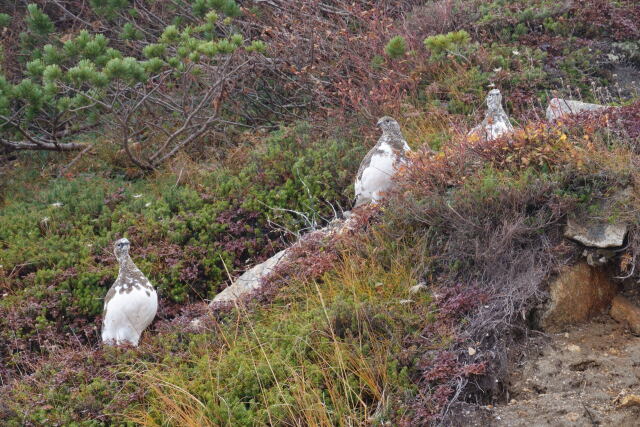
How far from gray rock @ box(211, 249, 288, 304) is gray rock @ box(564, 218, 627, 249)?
2.14 metres

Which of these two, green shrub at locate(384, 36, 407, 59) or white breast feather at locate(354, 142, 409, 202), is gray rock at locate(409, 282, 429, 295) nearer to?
white breast feather at locate(354, 142, 409, 202)

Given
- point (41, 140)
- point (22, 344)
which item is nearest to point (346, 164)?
point (22, 344)

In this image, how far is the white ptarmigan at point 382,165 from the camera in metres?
5.61

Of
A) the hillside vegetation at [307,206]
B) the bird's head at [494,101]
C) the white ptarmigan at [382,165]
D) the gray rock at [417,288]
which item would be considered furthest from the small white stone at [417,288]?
the bird's head at [494,101]

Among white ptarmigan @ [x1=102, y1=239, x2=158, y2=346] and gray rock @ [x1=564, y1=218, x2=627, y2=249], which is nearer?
gray rock @ [x1=564, y1=218, x2=627, y2=249]

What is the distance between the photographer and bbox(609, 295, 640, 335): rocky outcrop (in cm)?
437

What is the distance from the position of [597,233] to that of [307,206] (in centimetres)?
274

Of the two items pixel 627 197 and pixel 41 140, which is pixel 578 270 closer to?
pixel 627 197

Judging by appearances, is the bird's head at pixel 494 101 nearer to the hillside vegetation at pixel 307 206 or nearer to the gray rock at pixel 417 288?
the hillside vegetation at pixel 307 206

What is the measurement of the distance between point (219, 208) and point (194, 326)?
1757 millimetres

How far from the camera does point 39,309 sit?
554cm

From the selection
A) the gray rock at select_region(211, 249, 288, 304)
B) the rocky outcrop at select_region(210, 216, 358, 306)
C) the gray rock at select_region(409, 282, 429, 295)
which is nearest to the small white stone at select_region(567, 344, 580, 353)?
the gray rock at select_region(409, 282, 429, 295)

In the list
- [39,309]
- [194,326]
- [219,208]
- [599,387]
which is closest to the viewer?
[599,387]

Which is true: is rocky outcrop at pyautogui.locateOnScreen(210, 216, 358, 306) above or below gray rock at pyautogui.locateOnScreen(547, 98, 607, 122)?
below
